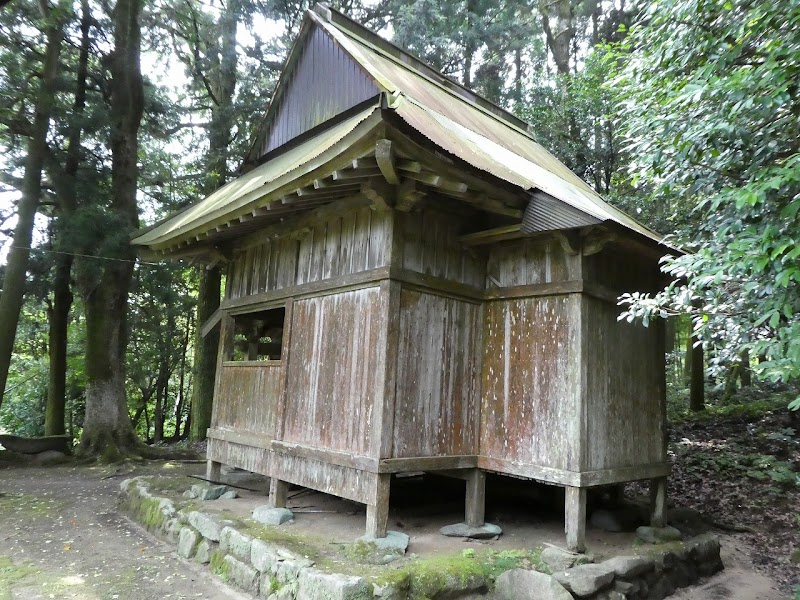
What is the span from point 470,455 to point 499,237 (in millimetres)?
2377

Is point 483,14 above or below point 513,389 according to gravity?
above

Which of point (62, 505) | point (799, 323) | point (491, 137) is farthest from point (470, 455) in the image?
point (62, 505)

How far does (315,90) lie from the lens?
8.14 metres

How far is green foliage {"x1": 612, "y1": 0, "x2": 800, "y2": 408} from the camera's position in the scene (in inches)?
A: 138

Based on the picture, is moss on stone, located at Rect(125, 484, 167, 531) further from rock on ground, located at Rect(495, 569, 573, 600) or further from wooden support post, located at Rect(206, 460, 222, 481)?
rock on ground, located at Rect(495, 569, 573, 600)

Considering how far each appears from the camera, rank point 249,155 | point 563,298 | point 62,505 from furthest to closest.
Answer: point 249,155
point 62,505
point 563,298

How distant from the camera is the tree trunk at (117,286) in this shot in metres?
11.6

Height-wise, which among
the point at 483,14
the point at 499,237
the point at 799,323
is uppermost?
the point at 483,14

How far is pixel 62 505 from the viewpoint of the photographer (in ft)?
26.4

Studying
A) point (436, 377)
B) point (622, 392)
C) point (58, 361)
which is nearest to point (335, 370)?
point (436, 377)

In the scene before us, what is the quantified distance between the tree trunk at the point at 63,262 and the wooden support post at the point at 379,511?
30.2 feet

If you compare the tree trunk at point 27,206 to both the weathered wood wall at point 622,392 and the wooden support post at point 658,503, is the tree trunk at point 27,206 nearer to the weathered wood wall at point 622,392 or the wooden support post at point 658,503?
the weathered wood wall at point 622,392

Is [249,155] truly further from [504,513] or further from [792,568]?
[792,568]

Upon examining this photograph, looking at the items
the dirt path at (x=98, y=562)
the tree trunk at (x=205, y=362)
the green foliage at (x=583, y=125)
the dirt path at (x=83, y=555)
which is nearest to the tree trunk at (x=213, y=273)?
the tree trunk at (x=205, y=362)
